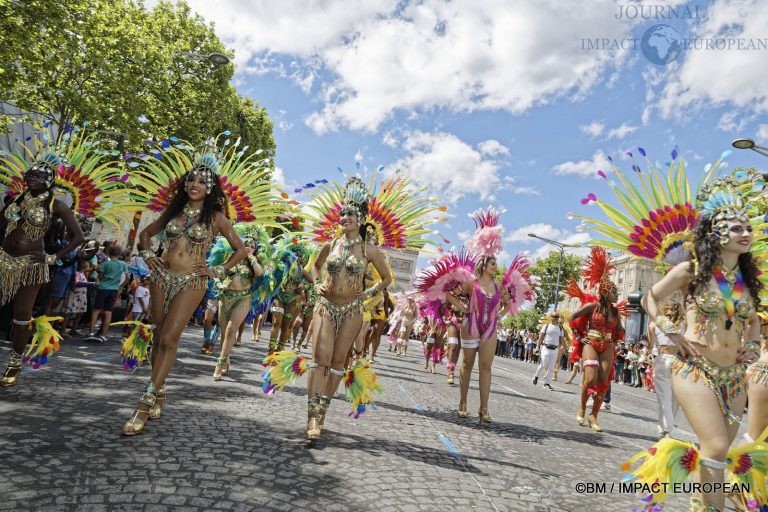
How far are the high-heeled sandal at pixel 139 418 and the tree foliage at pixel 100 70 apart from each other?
23.0 feet

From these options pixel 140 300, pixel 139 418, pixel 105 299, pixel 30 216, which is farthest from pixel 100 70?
pixel 139 418

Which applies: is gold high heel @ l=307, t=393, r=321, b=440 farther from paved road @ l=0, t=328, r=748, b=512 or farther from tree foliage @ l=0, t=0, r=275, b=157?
tree foliage @ l=0, t=0, r=275, b=157

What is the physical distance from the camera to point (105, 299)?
10.7 m

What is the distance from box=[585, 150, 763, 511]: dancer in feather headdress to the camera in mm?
3129

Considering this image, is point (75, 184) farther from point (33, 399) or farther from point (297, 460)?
point (297, 460)

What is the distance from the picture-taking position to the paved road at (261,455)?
2.96 m

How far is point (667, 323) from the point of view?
3479mm

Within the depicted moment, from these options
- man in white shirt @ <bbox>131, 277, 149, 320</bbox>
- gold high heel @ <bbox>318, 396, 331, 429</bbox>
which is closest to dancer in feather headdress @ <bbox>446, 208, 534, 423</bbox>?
gold high heel @ <bbox>318, 396, 331, 429</bbox>

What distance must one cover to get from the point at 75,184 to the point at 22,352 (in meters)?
1.99

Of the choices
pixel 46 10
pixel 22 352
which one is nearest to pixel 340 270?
pixel 22 352

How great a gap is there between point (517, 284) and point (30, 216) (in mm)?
5849

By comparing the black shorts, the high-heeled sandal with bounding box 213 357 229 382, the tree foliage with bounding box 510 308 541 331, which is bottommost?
the high-heeled sandal with bounding box 213 357 229 382

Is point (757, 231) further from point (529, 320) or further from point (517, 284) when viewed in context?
point (529, 320)

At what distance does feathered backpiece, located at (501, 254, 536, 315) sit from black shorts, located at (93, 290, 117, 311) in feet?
25.8
